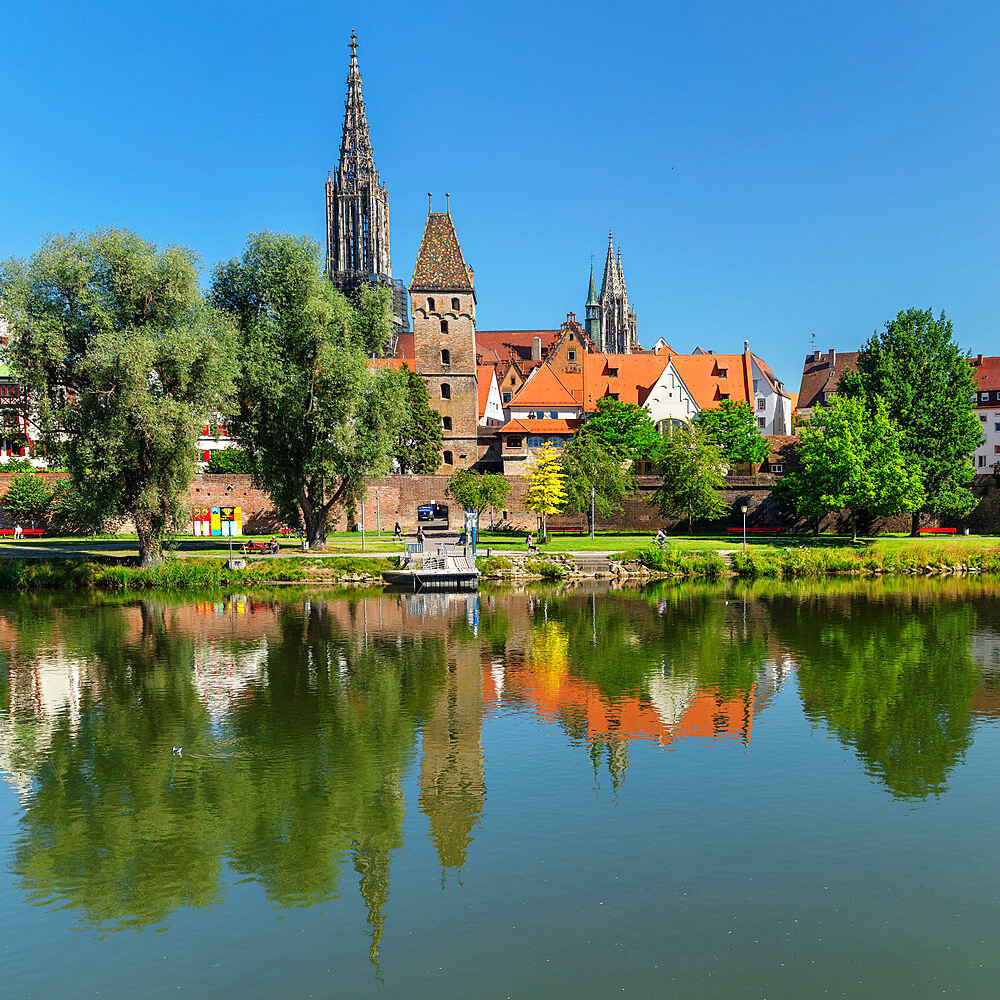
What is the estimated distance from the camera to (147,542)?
4728 centimetres

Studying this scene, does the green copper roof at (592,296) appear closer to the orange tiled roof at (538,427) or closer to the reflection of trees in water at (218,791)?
the orange tiled roof at (538,427)

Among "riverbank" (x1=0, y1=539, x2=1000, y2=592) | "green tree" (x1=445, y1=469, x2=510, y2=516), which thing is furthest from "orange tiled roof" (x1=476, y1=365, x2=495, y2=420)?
"riverbank" (x1=0, y1=539, x2=1000, y2=592)

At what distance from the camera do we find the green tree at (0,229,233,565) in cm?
4272

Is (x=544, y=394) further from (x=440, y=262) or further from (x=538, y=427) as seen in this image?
(x=440, y=262)

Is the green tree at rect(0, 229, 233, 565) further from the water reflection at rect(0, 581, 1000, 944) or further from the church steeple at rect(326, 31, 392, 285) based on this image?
the church steeple at rect(326, 31, 392, 285)

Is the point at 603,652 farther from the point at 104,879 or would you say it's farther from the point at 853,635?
the point at 104,879

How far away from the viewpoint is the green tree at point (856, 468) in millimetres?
59250

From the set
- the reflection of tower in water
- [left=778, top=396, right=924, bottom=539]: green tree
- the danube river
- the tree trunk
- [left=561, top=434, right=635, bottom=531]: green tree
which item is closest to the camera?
the danube river

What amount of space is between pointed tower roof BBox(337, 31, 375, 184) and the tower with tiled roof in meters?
42.5

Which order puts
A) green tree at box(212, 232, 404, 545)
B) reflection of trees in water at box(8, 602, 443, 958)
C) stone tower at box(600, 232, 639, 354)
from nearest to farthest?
reflection of trees in water at box(8, 602, 443, 958), green tree at box(212, 232, 404, 545), stone tower at box(600, 232, 639, 354)

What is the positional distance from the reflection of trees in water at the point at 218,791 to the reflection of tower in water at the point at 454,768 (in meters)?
0.52

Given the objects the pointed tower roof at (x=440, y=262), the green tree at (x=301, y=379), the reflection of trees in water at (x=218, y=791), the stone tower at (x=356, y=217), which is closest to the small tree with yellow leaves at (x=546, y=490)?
the green tree at (x=301, y=379)

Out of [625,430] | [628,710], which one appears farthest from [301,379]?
[625,430]

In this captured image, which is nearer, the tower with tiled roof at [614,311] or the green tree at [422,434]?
the green tree at [422,434]
